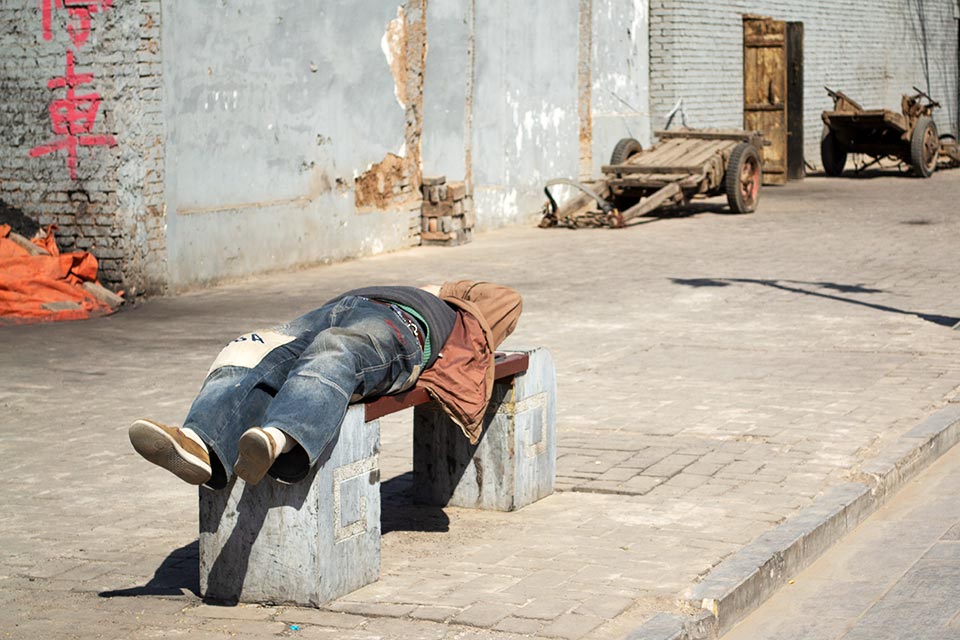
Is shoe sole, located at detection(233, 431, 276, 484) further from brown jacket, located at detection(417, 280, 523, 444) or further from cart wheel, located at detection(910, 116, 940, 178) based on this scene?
cart wheel, located at detection(910, 116, 940, 178)

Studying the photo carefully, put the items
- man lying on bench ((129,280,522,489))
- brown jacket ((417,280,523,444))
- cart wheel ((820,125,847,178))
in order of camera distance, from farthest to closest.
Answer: cart wheel ((820,125,847,178)) → brown jacket ((417,280,523,444)) → man lying on bench ((129,280,522,489))

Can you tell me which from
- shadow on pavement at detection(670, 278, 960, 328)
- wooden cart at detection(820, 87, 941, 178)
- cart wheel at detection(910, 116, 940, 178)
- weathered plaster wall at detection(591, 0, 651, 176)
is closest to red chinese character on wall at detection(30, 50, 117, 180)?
shadow on pavement at detection(670, 278, 960, 328)

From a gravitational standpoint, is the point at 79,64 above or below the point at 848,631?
above

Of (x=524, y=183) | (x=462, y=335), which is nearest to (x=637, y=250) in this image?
(x=524, y=183)

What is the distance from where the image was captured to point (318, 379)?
4598mm

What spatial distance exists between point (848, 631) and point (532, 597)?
1.00 meters

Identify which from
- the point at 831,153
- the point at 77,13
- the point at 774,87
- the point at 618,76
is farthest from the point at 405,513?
the point at 831,153

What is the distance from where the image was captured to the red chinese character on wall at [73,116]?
38.5 ft

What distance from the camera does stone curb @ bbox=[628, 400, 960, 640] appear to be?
4.53m

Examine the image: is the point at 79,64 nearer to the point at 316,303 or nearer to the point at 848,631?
the point at 316,303

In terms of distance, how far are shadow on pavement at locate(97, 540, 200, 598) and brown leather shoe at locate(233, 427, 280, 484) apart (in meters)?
0.67

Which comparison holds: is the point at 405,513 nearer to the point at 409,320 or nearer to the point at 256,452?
the point at 409,320

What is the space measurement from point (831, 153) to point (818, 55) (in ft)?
8.77

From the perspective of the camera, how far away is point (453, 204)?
15.8 m
